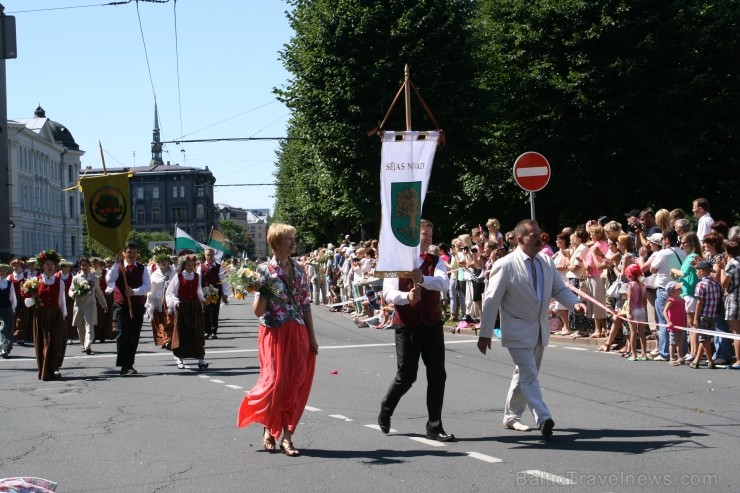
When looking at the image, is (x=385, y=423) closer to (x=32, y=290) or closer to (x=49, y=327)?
(x=49, y=327)

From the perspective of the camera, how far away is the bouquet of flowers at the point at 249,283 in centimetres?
872

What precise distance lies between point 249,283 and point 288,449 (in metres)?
1.45

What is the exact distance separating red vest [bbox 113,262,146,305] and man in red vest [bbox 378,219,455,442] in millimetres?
7813

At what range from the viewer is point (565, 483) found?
6945mm

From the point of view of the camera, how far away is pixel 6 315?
21.3m

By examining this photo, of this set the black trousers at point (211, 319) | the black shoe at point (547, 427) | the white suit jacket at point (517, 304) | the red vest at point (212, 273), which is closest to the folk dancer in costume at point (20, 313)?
the black trousers at point (211, 319)

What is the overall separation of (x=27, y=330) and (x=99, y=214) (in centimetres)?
999

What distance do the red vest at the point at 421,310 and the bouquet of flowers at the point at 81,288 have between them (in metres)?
13.8

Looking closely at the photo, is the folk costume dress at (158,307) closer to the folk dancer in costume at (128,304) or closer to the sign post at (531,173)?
the folk dancer in costume at (128,304)

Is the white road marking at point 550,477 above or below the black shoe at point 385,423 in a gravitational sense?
below

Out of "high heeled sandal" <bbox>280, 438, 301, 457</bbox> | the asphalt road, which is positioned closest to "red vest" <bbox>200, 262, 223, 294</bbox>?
the asphalt road

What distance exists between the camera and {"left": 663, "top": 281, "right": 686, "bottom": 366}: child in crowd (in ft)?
47.0

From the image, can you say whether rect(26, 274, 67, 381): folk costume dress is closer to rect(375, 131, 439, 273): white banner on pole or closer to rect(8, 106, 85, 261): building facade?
rect(375, 131, 439, 273): white banner on pole

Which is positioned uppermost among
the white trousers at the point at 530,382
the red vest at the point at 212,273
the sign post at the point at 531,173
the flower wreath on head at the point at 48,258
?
the sign post at the point at 531,173
